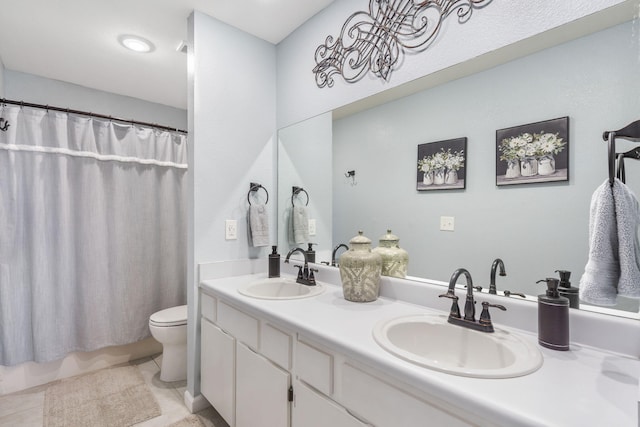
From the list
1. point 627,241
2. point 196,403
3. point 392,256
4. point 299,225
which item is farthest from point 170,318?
point 627,241

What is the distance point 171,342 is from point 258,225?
42.8 inches

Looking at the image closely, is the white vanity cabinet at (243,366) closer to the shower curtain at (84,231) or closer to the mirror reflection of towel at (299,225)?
the mirror reflection of towel at (299,225)

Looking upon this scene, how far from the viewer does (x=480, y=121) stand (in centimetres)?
123

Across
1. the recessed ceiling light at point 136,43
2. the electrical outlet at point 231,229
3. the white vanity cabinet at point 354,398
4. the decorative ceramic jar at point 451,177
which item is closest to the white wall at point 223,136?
the electrical outlet at point 231,229

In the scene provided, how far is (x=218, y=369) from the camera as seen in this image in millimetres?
1679

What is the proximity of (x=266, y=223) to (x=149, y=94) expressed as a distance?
1.87 metres

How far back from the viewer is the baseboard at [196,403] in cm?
187

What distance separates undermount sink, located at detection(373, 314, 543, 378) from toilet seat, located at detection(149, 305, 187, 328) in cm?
→ 172

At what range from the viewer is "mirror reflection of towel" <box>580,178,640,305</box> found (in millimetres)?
764

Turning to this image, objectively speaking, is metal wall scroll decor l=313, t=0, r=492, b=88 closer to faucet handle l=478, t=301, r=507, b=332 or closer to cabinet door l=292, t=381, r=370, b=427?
faucet handle l=478, t=301, r=507, b=332

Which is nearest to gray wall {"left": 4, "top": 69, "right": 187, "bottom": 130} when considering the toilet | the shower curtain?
the shower curtain

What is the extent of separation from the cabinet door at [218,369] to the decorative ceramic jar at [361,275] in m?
0.68

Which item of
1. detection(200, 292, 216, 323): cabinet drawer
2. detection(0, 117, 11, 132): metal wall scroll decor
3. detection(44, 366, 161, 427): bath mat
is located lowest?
detection(44, 366, 161, 427): bath mat

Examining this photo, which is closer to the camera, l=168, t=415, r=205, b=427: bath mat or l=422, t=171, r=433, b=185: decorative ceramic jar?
l=422, t=171, r=433, b=185: decorative ceramic jar
